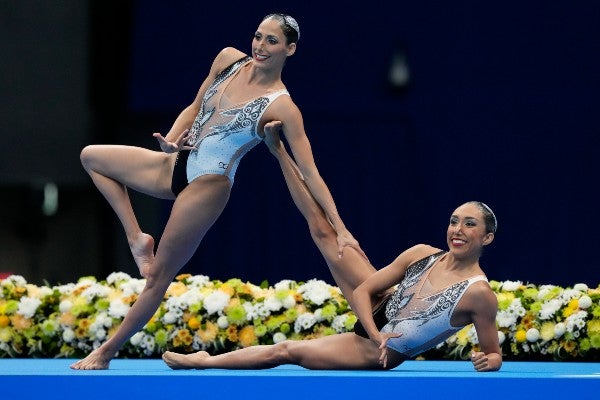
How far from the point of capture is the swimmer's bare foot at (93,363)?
4832 mm

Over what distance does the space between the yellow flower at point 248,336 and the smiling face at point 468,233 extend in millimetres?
1795

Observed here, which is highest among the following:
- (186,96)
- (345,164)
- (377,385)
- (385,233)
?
(186,96)

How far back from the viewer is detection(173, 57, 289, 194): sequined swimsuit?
4957 millimetres

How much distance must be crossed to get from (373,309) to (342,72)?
3585 millimetres

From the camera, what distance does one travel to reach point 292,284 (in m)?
6.61

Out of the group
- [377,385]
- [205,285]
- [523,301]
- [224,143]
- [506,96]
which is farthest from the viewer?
[506,96]

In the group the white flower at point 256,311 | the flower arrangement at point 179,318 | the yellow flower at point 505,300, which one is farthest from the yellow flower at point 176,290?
the yellow flower at point 505,300

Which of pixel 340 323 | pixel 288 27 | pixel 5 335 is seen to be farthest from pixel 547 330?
pixel 5 335

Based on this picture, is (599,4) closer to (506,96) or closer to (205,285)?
(506,96)

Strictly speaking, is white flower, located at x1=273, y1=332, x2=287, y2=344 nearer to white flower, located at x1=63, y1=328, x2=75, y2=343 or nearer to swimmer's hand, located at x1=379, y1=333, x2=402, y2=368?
white flower, located at x1=63, y1=328, x2=75, y2=343

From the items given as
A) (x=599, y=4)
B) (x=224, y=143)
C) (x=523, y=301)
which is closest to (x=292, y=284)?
(x=523, y=301)

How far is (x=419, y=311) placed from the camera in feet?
15.8

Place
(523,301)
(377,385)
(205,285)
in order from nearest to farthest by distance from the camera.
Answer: (377,385), (523,301), (205,285)

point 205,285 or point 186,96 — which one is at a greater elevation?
point 186,96
